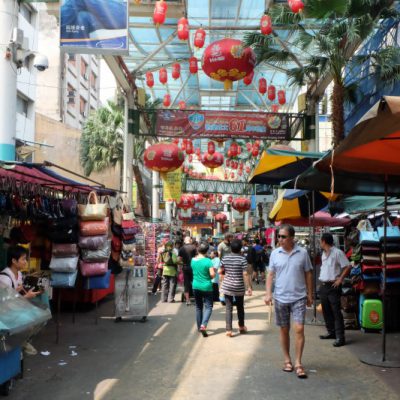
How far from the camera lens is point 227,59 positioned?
405 inches

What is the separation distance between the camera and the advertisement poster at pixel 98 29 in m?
10.2

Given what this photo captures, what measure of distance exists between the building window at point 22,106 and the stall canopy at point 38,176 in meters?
19.5

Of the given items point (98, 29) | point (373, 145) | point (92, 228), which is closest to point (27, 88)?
point (98, 29)

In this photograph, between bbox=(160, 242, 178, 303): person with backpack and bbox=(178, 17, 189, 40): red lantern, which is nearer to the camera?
bbox=(178, 17, 189, 40): red lantern

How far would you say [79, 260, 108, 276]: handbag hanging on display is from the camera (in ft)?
26.8

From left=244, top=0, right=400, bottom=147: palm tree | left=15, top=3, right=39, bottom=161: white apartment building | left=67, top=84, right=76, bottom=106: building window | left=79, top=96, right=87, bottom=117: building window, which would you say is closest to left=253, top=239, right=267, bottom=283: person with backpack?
left=244, top=0, right=400, bottom=147: palm tree

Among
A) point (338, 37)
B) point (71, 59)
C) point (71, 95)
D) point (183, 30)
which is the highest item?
point (71, 59)

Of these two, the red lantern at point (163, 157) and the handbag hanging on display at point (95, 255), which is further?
the red lantern at point (163, 157)

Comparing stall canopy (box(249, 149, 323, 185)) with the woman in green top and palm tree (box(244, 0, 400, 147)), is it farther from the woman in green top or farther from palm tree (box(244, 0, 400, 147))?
palm tree (box(244, 0, 400, 147))

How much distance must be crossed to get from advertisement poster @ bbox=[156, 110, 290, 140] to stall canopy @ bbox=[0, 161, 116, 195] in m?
8.50

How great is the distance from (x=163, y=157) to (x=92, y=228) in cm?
660

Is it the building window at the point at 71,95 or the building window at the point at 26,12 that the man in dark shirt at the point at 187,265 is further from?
the building window at the point at 71,95

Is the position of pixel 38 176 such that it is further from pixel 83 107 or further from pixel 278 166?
pixel 83 107

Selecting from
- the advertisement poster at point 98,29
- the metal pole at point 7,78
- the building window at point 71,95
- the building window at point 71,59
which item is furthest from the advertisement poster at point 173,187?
the advertisement poster at point 98,29
